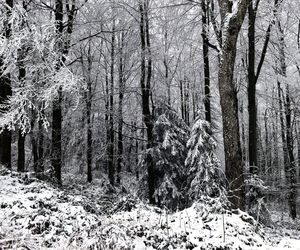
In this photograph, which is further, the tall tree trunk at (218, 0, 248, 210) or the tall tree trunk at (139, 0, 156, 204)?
the tall tree trunk at (139, 0, 156, 204)

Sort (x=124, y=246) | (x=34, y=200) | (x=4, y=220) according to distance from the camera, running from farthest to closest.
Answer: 1. (x=34, y=200)
2. (x=4, y=220)
3. (x=124, y=246)

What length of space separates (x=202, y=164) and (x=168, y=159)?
247 cm

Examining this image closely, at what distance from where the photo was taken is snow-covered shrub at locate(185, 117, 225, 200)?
38.3ft

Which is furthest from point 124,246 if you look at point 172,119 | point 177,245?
point 172,119

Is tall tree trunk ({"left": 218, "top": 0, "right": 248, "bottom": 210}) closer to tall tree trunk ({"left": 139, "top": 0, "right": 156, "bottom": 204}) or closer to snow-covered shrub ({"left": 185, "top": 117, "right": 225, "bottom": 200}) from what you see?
snow-covered shrub ({"left": 185, "top": 117, "right": 225, "bottom": 200})

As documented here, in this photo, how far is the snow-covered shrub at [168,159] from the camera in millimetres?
13516

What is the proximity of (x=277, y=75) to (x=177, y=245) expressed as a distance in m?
13.8

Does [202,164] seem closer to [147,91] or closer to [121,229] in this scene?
[147,91]

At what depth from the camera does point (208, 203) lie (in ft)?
21.9

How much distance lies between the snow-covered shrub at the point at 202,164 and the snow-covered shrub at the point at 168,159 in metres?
1.24

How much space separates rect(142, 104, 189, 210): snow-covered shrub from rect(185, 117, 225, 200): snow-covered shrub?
4.07 feet

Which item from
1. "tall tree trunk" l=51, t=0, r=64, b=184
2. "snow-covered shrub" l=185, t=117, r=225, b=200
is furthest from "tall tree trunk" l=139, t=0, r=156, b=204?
"tall tree trunk" l=51, t=0, r=64, b=184

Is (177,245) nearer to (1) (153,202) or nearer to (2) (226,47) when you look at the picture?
(2) (226,47)

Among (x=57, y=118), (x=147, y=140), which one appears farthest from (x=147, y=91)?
(x=57, y=118)
